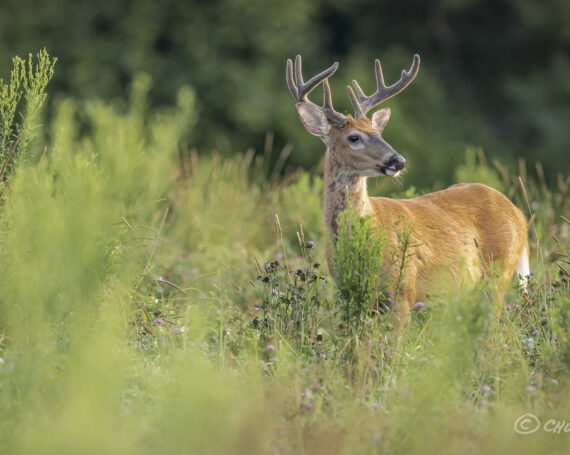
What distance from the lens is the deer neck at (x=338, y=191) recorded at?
5.36 m

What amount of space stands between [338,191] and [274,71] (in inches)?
459

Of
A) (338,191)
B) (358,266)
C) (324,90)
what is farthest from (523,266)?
(358,266)

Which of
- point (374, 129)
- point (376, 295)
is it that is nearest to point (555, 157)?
point (374, 129)

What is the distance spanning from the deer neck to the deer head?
0.03m

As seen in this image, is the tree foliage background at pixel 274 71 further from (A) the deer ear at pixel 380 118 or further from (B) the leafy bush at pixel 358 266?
(B) the leafy bush at pixel 358 266

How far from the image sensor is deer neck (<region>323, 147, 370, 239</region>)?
5355 mm

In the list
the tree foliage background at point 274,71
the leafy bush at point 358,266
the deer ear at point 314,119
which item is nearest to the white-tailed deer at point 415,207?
the deer ear at point 314,119

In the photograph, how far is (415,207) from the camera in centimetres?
558

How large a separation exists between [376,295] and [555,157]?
532 inches

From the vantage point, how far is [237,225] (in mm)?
7949

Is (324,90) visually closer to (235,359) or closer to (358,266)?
(358,266)

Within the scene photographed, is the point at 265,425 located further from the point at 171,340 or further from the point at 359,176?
the point at 359,176

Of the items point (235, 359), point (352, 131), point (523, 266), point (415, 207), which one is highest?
point (352, 131)

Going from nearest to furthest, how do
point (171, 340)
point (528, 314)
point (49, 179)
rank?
point (49, 179) → point (171, 340) → point (528, 314)
